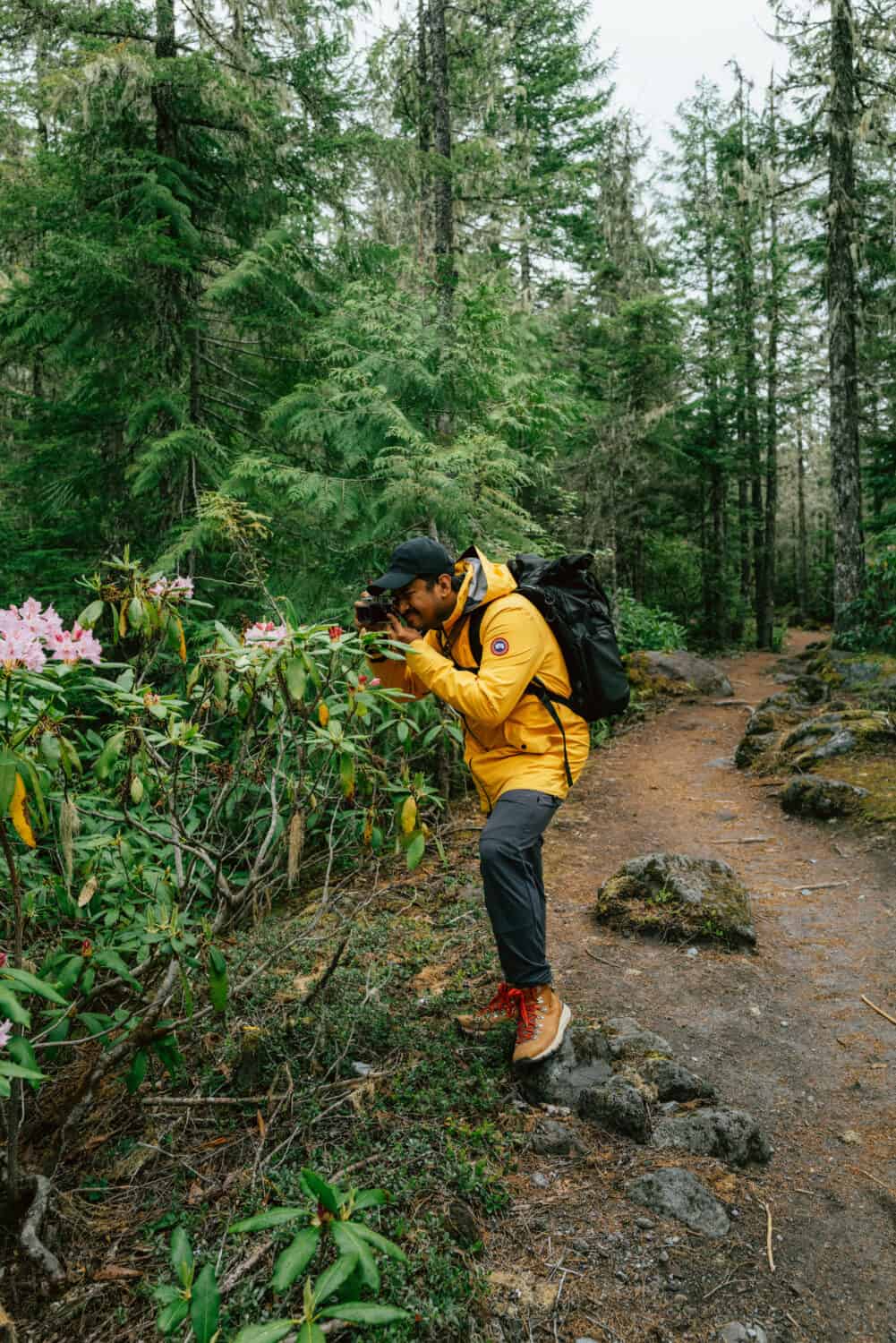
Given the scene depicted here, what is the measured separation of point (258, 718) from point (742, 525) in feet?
74.9

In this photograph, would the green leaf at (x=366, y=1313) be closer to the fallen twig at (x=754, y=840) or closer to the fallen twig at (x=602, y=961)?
the fallen twig at (x=602, y=961)

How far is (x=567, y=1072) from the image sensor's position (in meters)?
3.07

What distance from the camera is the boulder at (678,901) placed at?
14.8 feet

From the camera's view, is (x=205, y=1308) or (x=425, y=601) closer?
(x=205, y=1308)

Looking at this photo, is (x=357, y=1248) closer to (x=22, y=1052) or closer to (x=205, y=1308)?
(x=205, y=1308)

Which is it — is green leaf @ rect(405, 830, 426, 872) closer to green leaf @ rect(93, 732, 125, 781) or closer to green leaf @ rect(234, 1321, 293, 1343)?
green leaf @ rect(93, 732, 125, 781)

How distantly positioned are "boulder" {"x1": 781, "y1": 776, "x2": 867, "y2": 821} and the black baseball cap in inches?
196

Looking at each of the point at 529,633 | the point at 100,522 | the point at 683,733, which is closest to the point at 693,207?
the point at 683,733

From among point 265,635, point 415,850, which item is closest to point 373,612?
point 265,635

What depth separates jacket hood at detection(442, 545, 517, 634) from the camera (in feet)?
10.4

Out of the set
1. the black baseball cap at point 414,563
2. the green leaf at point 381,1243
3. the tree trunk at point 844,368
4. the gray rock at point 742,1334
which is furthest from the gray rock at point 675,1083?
the tree trunk at point 844,368

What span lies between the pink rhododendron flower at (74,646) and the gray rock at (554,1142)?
A: 224cm

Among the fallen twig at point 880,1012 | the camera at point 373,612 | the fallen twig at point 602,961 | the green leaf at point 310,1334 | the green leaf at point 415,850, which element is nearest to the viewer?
the green leaf at point 310,1334

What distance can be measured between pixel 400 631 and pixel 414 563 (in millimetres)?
278
